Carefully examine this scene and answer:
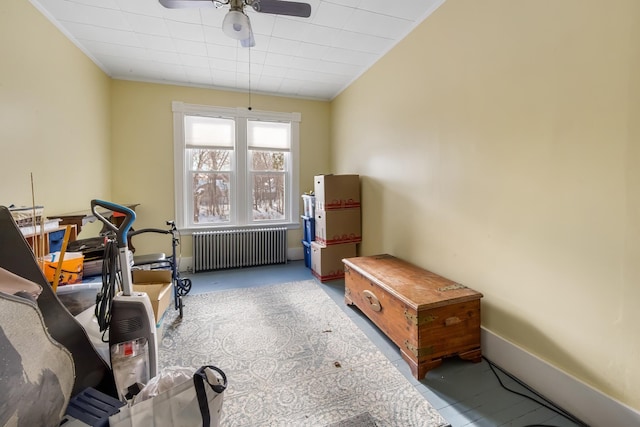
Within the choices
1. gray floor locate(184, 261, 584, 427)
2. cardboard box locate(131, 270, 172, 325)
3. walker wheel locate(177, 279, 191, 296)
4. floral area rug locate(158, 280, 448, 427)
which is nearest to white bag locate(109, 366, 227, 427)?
floral area rug locate(158, 280, 448, 427)

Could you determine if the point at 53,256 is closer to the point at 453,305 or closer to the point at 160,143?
the point at 160,143

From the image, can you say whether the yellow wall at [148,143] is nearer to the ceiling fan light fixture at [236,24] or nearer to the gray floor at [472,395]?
the ceiling fan light fixture at [236,24]

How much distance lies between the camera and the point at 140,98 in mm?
3861

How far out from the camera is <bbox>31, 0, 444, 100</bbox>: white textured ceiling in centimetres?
237

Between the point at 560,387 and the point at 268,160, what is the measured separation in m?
4.25

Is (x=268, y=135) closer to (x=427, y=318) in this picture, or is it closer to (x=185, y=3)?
(x=185, y=3)

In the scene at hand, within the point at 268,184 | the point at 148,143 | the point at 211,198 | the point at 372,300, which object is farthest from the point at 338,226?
the point at 148,143

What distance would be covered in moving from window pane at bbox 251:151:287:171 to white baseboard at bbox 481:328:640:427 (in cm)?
372

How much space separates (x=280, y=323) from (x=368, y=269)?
100 centimetres

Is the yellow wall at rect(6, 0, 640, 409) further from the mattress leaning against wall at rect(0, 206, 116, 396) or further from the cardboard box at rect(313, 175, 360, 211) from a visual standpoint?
the mattress leaning against wall at rect(0, 206, 116, 396)

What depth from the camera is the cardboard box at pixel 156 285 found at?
7.53ft

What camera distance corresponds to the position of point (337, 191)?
3.68 meters

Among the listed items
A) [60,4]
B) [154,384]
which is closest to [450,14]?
[154,384]

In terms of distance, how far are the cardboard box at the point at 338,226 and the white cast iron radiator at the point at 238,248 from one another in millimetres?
959
